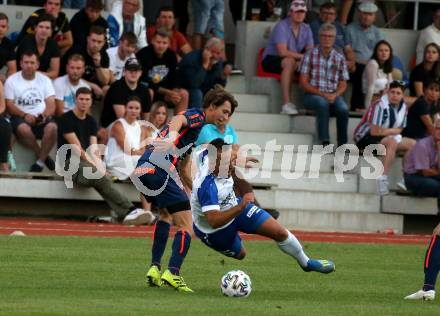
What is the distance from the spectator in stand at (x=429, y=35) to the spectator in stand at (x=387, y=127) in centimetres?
238

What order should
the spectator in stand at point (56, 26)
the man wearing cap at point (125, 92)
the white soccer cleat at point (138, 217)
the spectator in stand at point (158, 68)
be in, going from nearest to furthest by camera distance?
the white soccer cleat at point (138, 217) → the man wearing cap at point (125, 92) → the spectator in stand at point (56, 26) → the spectator in stand at point (158, 68)

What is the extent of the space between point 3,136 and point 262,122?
16.1 feet

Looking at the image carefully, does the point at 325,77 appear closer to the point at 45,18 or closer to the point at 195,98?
the point at 195,98

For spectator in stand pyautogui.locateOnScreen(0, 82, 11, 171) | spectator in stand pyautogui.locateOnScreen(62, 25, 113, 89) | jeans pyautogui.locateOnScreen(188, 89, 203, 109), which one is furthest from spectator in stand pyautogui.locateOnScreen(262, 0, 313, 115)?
spectator in stand pyautogui.locateOnScreen(0, 82, 11, 171)

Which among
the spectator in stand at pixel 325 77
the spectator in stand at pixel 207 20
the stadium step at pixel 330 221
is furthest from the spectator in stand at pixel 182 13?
the stadium step at pixel 330 221

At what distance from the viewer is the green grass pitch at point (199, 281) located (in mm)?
9219

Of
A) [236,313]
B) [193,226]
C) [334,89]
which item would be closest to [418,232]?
[334,89]

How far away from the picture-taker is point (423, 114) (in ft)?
64.7

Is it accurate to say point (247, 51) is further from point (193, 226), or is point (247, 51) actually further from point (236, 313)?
point (236, 313)

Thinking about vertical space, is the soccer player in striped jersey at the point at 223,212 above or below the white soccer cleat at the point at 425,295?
above

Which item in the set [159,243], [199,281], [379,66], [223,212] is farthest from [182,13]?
[223,212]

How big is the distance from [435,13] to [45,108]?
7.50 meters

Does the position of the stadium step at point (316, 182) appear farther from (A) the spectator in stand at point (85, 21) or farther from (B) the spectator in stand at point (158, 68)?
(A) the spectator in stand at point (85, 21)

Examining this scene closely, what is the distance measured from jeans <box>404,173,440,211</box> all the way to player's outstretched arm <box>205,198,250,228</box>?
9.18 meters
